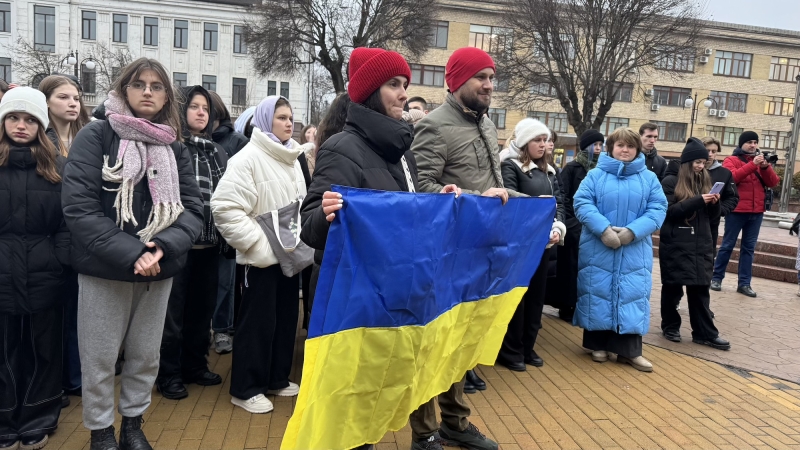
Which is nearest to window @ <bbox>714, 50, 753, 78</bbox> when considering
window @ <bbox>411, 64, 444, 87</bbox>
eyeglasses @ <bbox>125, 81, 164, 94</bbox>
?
window @ <bbox>411, 64, 444, 87</bbox>

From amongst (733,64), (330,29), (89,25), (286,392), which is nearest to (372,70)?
(286,392)

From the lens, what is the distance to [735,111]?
51406 mm

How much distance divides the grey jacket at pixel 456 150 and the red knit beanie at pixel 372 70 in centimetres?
93

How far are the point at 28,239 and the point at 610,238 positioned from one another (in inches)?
175

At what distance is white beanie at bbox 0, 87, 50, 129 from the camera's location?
3232 millimetres

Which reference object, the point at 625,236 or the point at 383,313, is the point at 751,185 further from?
the point at 383,313

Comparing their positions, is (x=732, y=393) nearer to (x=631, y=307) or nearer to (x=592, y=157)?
(x=631, y=307)

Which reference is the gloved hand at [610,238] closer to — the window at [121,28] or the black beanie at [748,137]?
the black beanie at [748,137]

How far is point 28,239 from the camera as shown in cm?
321

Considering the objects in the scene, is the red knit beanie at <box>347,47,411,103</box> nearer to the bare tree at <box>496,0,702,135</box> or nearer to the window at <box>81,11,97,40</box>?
the bare tree at <box>496,0,702,135</box>

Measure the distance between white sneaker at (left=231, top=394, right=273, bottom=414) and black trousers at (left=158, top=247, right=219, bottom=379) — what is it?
60 cm

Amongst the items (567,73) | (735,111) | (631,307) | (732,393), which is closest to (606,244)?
(631,307)

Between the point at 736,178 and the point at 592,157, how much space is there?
148 inches

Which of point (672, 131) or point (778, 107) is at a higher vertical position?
point (778, 107)
